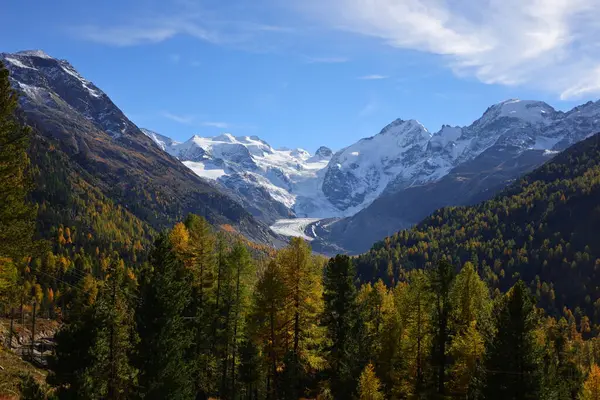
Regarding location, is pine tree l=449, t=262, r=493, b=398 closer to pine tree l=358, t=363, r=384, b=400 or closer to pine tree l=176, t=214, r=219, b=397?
pine tree l=358, t=363, r=384, b=400

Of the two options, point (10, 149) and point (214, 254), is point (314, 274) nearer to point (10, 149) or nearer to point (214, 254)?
point (214, 254)

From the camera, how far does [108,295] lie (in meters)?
37.3

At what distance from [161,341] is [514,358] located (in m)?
26.1

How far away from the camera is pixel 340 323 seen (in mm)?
48688

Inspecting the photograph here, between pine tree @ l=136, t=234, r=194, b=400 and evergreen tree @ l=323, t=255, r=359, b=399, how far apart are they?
49.2ft

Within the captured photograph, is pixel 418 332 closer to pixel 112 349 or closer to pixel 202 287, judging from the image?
pixel 202 287

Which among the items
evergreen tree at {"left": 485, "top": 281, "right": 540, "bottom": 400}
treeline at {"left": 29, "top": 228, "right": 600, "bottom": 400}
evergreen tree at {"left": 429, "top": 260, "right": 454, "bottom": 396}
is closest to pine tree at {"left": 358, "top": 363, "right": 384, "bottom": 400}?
treeline at {"left": 29, "top": 228, "right": 600, "bottom": 400}

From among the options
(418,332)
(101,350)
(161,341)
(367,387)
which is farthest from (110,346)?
(418,332)

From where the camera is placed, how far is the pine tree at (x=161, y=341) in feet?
122

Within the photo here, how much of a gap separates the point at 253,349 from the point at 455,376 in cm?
2077

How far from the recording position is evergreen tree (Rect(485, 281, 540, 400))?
121 feet

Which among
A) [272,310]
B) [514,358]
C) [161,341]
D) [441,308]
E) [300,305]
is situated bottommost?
[161,341]

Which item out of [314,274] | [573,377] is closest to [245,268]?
[314,274]

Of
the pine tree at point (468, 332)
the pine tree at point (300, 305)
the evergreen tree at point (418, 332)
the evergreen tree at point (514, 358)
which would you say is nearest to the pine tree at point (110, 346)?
the pine tree at point (300, 305)
